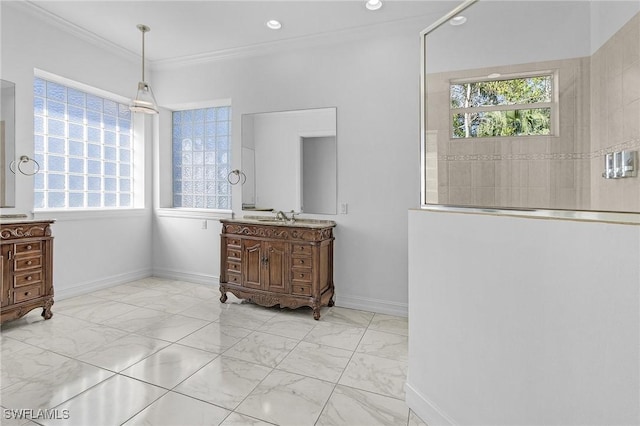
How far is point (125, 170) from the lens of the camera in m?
4.50

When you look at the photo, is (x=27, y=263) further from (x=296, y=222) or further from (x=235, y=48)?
(x=235, y=48)

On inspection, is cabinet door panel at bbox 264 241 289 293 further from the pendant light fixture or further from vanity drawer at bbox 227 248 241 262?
the pendant light fixture

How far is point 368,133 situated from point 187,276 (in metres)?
3.09

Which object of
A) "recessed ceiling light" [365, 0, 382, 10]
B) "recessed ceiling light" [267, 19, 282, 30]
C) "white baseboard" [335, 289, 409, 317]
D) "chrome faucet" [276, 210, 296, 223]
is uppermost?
"recessed ceiling light" [267, 19, 282, 30]

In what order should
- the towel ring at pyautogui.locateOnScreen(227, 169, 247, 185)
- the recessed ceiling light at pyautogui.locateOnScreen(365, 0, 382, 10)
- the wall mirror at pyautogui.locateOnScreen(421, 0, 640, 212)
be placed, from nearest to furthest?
1. the wall mirror at pyautogui.locateOnScreen(421, 0, 640, 212)
2. the recessed ceiling light at pyautogui.locateOnScreen(365, 0, 382, 10)
3. the towel ring at pyautogui.locateOnScreen(227, 169, 247, 185)

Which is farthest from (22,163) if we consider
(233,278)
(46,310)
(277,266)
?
(277,266)

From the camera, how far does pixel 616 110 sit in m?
1.28

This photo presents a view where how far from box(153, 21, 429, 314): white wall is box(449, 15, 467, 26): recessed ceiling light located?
139cm

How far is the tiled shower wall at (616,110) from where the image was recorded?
3.85ft

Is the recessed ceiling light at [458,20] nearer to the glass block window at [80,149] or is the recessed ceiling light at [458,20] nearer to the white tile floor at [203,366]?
the white tile floor at [203,366]

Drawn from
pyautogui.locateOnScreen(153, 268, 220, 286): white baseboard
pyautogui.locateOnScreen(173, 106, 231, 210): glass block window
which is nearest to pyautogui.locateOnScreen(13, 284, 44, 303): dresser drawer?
pyautogui.locateOnScreen(153, 268, 220, 286): white baseboard

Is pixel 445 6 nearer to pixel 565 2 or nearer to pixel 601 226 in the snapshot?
pixel 565 2

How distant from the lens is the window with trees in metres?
1.68

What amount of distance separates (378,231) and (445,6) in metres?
2.25
